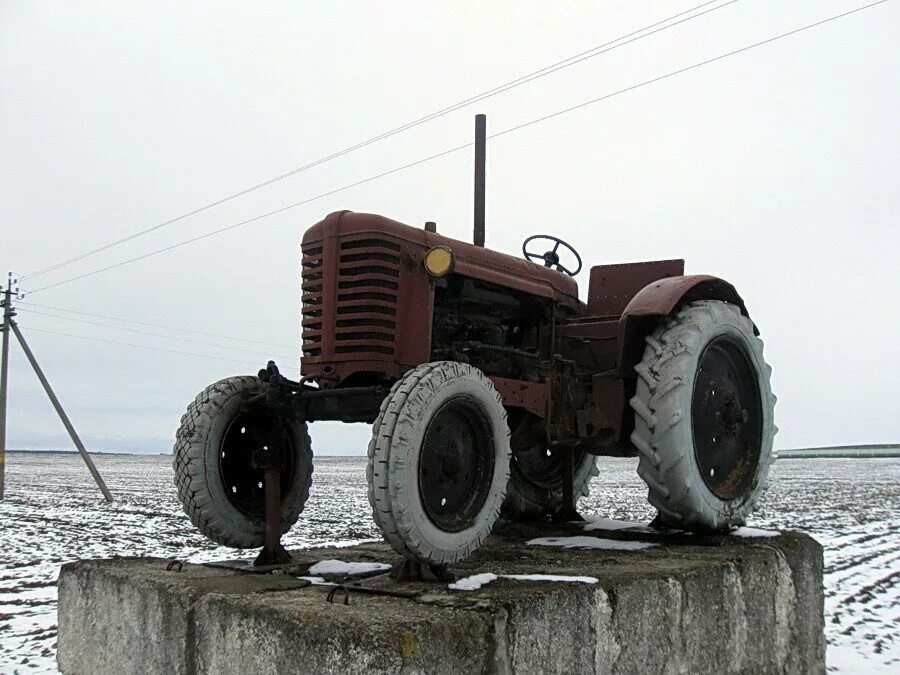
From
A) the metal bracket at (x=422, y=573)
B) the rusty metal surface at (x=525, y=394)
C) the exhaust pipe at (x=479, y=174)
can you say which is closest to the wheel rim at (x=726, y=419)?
the rusty metal surface at (x=525, y=394)

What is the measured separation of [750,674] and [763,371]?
207cm

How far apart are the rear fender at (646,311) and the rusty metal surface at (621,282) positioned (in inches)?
27.5

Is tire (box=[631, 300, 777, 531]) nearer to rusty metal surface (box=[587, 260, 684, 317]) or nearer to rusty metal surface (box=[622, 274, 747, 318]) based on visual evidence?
rusty metal surface (box=[622, 274, 747, 318])

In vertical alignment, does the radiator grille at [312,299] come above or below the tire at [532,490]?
above

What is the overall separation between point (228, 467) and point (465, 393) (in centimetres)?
165

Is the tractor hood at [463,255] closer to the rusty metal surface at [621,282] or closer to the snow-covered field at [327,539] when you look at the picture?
the rusty metal surface at [621,282]

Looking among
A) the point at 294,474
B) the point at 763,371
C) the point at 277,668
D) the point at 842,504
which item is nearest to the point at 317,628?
the point at 277,668

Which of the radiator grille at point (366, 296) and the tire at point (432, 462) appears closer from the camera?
the tire at point (432, 462)

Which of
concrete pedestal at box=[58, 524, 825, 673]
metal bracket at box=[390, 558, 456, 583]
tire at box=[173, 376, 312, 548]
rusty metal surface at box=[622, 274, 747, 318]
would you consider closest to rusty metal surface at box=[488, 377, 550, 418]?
rusty metal surface at box=[622, 274, 747, 318]

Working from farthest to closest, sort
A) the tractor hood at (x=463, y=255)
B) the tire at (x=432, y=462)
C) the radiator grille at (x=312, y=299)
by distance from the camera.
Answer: the radiator grille at (x=312, y=299) < the tractor hood at (x=463, y=255) < the tire at (x=432, y=462)

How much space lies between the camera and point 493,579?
372 centimetres

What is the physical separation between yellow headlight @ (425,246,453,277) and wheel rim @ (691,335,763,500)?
185cm

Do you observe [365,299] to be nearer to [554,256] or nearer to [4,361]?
[554,256]

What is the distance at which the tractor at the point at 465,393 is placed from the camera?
148 inches
